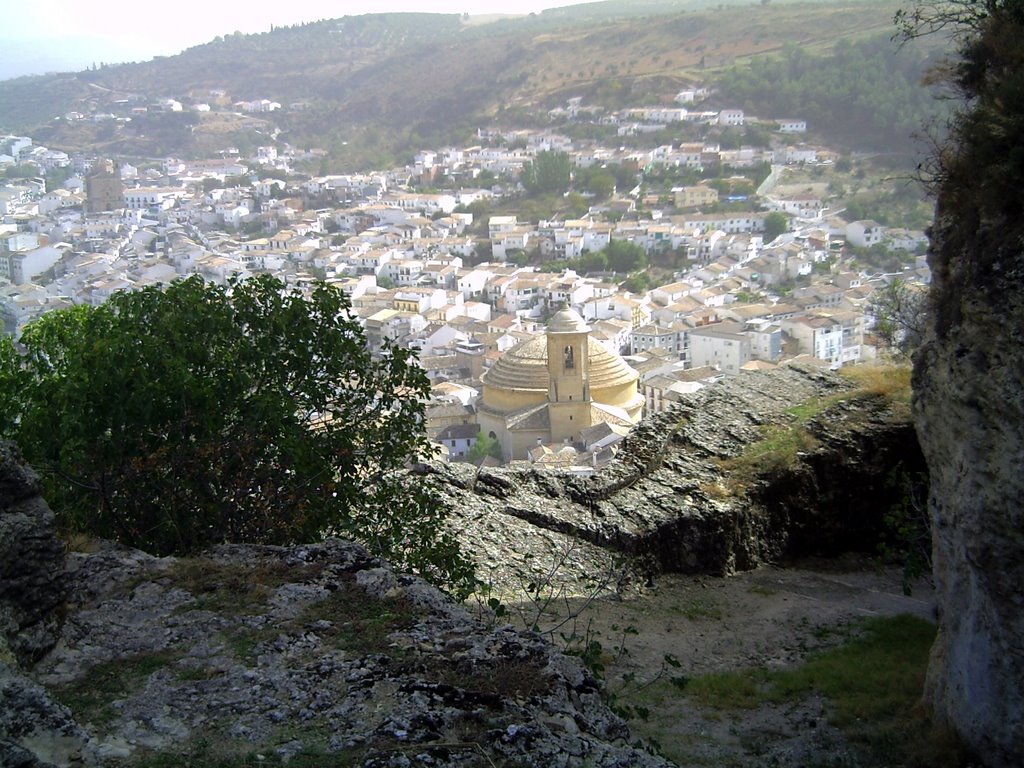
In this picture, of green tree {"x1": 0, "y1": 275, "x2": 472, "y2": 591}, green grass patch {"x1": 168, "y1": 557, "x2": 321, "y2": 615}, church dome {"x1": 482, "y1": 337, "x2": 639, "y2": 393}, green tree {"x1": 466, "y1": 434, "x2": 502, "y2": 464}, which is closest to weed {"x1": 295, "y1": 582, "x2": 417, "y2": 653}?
green grass patch {"x1": 168, "y1": 557, "x2": 321, "y2": 615}

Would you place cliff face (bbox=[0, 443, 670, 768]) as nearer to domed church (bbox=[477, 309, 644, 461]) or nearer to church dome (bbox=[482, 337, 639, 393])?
domed church (bbox=[477, 309, 644, 461])

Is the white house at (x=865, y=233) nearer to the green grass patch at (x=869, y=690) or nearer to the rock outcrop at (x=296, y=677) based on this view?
the green grass patch at (x=869, y=690)

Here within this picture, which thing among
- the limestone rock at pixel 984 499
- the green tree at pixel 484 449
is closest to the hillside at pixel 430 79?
the green tree at pixel 484 449

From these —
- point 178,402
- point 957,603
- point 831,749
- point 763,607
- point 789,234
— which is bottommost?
point 789,234

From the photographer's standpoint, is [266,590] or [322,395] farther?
[322,395]

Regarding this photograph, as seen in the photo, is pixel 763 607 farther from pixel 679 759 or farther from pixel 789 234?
pixel 789 234

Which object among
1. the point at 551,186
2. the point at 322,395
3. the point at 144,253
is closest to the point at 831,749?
the point at 322,395

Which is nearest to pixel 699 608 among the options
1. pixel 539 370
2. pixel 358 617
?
pixel 358 617
